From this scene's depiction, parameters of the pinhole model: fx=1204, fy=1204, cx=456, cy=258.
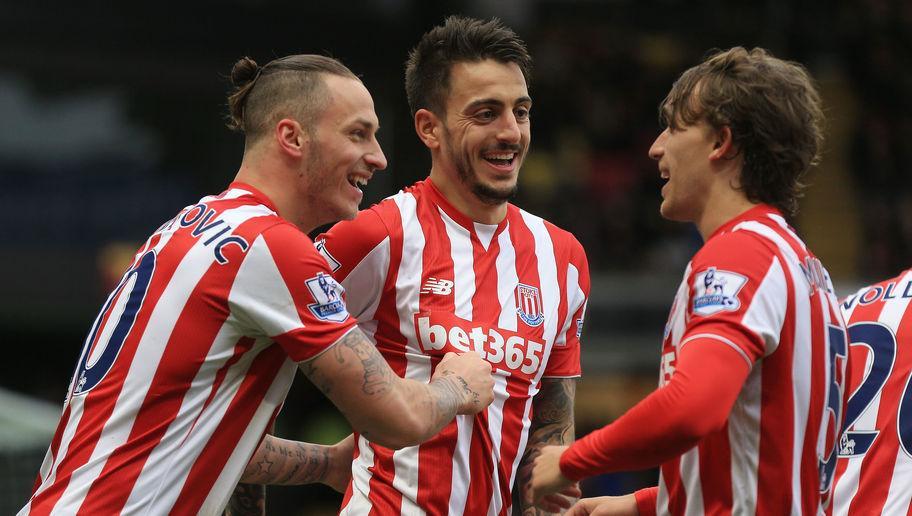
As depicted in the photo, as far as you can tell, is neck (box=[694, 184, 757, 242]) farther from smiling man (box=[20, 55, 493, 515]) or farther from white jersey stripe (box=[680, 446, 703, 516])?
smiling man (box=[20, 55, 493, 515])

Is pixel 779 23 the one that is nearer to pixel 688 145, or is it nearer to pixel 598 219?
pixel 598 219

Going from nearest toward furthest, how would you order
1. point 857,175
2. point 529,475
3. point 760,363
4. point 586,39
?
point 760,363 → point 529,475 → point 857,175 → point 586,39

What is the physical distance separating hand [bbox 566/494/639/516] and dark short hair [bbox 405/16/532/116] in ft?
5.09

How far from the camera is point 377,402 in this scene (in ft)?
11.8

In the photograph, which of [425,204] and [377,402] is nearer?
[377,402]

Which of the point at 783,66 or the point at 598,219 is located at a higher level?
the point at 783,66

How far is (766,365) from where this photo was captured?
131 inches

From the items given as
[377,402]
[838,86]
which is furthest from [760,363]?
[838,86]

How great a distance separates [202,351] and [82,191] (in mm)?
10627

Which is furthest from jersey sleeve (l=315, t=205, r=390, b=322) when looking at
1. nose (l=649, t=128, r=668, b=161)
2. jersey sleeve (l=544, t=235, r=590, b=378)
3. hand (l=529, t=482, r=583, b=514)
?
nose (l=649, t=128, r=668, b=161)

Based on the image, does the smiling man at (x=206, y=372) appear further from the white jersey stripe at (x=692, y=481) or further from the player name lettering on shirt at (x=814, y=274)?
the player name lettering on shirt at (x=814, y=274)

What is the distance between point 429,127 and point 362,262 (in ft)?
2.16

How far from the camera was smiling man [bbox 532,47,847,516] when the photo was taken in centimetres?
320

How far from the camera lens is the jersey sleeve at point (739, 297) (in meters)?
3.20
